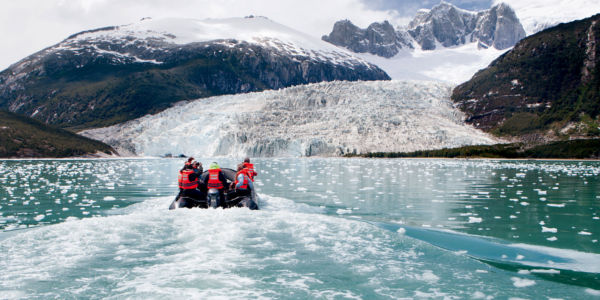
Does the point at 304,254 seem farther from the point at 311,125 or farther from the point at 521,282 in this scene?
the point at 311,125

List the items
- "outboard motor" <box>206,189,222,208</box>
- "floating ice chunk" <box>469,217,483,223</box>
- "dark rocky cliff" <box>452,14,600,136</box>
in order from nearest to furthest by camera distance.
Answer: "floating ice chunk" <box>469,217,483,223</box> < "outboard motor" <box>206,189,222,208</box> < "dark rocky cliff" <box>452,14,600,136</box>

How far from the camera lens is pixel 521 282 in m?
6.81

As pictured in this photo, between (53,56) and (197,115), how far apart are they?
13592 cm

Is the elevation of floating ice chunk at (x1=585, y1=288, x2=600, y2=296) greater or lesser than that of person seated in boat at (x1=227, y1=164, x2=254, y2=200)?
lesser

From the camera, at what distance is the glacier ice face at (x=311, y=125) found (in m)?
73.2

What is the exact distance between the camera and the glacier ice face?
73.2 m

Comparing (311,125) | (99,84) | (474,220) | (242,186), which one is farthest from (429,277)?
(99,84)

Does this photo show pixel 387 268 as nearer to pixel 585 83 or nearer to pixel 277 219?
pixel 277 219

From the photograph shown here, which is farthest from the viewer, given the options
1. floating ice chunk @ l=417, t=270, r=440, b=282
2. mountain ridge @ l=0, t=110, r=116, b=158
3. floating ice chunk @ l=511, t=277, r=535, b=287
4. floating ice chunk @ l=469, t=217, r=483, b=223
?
mountain ridge @ l=0, t=110, r=116, b=158

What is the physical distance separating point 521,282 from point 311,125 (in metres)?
73.2

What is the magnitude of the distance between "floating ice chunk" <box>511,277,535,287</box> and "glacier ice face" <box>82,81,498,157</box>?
6451 centimetres

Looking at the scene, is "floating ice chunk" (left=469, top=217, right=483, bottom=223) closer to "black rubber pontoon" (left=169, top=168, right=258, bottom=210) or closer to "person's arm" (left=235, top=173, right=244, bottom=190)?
"black rubber pontoon" (left=169, top=168, right=258, bottom=210)

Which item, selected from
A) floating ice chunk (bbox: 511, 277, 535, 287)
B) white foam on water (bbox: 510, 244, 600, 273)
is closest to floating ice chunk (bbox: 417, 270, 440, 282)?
floating ice chunk (bbox: 511, 277, 535, 287)

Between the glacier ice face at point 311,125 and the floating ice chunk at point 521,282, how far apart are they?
6451cm
